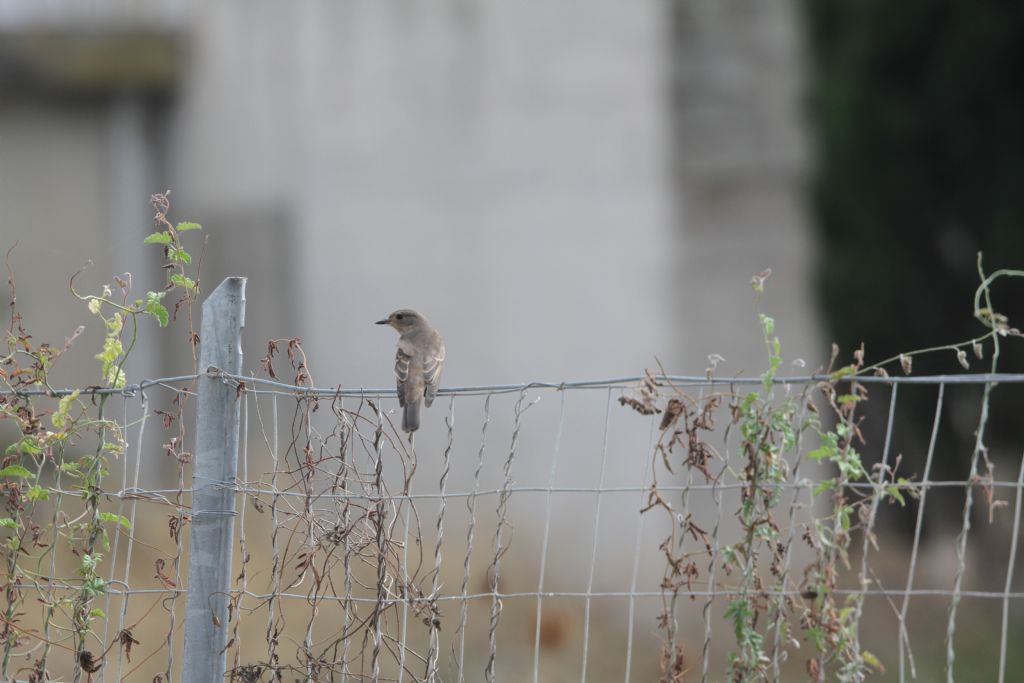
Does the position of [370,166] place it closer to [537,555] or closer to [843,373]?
[537,555]

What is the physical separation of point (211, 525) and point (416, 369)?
1.85 metres

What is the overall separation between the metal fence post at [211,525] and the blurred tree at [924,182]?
7.94 meters

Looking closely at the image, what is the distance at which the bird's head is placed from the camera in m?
5.66

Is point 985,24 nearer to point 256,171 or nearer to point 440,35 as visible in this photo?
point 440,35

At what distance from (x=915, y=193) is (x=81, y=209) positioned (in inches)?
295

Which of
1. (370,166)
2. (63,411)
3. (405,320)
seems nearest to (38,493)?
(63,411)

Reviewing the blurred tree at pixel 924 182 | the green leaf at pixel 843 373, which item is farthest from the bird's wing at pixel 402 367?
the blurred tree at pixel 924 182

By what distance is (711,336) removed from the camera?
1530 cm

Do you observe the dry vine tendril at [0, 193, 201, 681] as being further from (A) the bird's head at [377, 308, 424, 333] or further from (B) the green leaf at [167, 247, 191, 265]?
(A) the bird's head at [377, 308, 424, 333]

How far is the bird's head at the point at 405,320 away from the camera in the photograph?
566cm

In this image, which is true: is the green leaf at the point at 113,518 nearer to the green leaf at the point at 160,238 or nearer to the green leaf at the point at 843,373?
the green leaf at the point at 160,238

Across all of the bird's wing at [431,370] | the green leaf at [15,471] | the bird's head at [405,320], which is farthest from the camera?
the bird's head at [405,320]

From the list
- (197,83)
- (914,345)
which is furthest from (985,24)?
(197,83)

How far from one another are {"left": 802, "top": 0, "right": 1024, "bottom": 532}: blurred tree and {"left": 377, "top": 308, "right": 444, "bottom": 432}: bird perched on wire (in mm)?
6151
